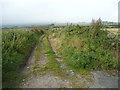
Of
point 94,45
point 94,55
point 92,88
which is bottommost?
point 92,88

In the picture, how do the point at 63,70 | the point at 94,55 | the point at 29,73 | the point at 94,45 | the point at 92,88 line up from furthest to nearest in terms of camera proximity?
the point at 94,45, the point at 94,55, the point at 63,70, the point at 29,73, the point at 92,88

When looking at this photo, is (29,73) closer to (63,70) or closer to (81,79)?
(63,70)

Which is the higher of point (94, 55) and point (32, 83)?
point (94, 55)

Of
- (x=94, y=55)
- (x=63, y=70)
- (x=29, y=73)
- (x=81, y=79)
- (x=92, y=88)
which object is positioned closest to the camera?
(x=92, y=88)

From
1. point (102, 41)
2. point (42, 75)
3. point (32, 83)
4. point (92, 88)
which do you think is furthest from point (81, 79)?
point (102, 41)

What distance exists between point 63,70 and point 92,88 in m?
2.18

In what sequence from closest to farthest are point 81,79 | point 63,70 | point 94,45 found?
point 81,79 < point 63,70 < point 94,45

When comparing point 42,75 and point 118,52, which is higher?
point 118,52

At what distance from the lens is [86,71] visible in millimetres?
6023

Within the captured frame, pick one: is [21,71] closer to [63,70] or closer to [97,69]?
[63,70]

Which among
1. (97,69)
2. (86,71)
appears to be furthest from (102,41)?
(86,71)

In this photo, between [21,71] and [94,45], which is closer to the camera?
[21,71]

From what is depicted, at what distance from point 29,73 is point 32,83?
3.61 ft

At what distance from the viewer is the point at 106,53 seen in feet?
23.2
